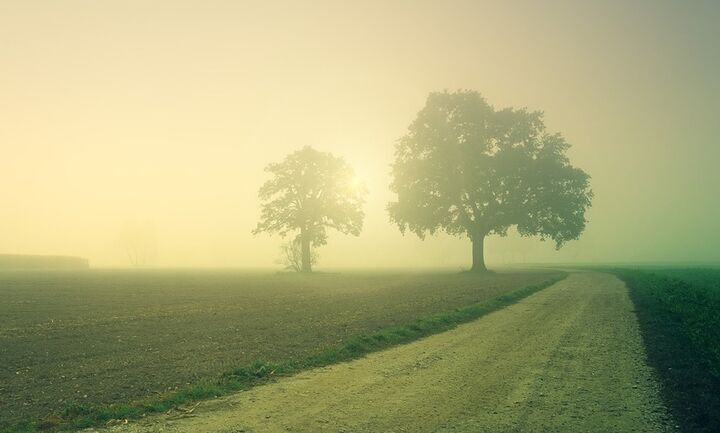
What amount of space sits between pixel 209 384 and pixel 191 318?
39.4ft

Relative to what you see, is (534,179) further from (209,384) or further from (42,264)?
(42,264)

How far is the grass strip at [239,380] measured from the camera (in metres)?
8.19

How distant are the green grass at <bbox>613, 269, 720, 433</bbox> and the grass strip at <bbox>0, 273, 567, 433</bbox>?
7103 millimetres

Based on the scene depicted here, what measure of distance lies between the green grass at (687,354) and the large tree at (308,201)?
4579 centimetres

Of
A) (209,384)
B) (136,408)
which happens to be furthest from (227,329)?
(136,408)

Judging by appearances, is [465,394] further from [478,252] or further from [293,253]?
[293,253]

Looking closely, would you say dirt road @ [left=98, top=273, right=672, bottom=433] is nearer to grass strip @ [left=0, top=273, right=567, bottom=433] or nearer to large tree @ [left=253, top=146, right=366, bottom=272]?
grass strip @ [left=0, top=273, right=567, bottom=433]

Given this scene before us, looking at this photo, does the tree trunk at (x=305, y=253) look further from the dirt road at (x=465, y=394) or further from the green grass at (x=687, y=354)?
the dirt road at (x=465, y=394)

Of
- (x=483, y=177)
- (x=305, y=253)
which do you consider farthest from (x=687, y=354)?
(x=305, y=253)

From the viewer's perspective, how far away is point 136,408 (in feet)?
28.7

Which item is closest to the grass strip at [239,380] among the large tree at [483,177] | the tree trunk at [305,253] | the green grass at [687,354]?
the green grass at [687,354]

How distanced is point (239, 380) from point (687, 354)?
11680 millimetres

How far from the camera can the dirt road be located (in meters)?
7.64

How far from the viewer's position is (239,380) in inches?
424
